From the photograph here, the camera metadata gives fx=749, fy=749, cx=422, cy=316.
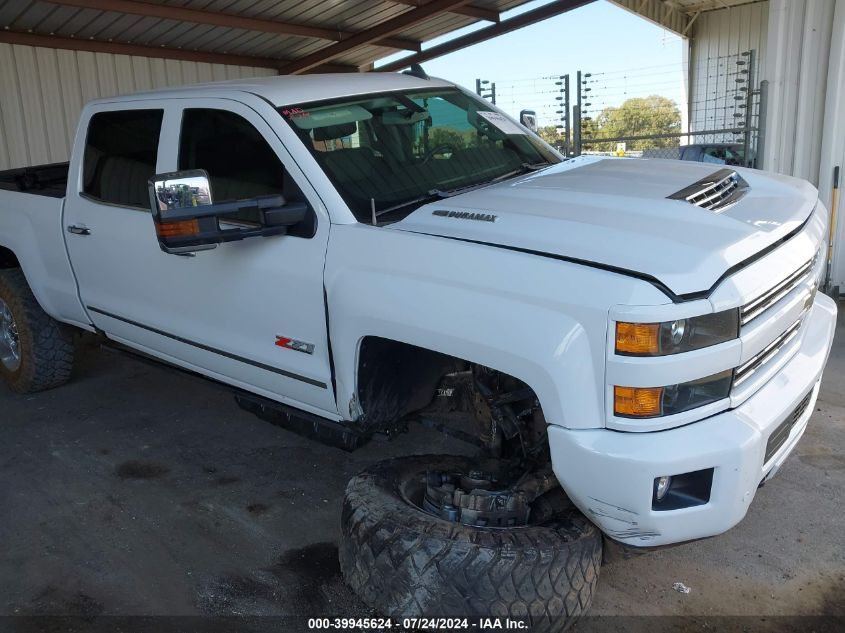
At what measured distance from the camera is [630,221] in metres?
2.56

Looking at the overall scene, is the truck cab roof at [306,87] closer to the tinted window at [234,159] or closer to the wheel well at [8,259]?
the tinted window at [234,159]

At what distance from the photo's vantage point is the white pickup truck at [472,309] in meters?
2.26

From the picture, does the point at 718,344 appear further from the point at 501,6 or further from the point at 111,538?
the point at 501,6

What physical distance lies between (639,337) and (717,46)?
97.0 ft

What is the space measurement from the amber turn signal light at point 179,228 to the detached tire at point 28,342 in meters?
2.78

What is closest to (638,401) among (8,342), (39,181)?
(39,181)

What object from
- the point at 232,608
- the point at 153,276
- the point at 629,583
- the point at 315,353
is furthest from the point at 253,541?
the point at 629,583

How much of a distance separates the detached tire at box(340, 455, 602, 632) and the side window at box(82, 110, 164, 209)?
220 cm

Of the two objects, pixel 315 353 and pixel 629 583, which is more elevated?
pixel 315 353

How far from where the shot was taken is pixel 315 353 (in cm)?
311

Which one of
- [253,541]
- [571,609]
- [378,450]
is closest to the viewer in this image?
[571,609]

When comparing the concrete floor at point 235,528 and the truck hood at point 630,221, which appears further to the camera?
the concrete floor at point 235,528

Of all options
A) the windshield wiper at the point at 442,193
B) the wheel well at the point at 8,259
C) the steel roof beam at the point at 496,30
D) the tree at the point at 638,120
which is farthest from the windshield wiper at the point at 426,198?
the tree at the point at 638,120

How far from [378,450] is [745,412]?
2431mm
